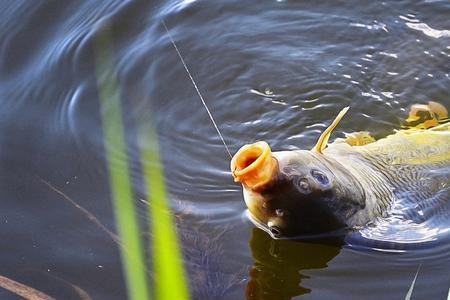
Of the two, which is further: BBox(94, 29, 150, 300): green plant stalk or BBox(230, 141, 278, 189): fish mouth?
BBox(94, 29, 150, 300): green plant stalk

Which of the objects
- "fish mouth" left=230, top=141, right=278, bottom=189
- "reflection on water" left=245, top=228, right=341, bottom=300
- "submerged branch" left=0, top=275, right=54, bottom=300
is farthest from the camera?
"reflection on water" left=245, top=228, right=341, bottom=300

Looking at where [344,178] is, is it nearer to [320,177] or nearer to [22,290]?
[320,177]

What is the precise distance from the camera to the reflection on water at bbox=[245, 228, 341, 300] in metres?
3.91

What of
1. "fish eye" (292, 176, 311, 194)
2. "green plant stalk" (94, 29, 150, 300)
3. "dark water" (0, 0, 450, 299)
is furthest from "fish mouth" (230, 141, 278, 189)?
"dark water" (0, 0, 450, 299)

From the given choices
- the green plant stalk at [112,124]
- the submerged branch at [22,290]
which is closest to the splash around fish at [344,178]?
the green plant stalk at [112,124]

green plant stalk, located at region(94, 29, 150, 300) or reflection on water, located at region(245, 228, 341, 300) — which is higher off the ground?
green plant stalk, located at region(94, 29, 150, 300)

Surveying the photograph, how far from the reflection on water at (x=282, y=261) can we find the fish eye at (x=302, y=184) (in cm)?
52

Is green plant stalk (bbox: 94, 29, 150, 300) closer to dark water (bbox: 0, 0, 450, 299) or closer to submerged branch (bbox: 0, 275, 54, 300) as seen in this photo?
dark water (bbox: 0, 0, 450, 299)

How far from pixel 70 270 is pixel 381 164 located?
172cm

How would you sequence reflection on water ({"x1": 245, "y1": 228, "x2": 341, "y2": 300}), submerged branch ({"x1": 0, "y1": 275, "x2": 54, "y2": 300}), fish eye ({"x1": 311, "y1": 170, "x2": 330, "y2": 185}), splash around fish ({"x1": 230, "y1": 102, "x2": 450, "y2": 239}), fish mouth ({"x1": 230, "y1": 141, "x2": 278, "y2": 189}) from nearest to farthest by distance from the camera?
fish mouth ({"x1": 230, "y1": 141, "x2": 278, "y2": 189})
splash around fish ({"x1": 230, "y1": 102, "x2": 450, "y2": 239})
fish eye ({"x1": 311, "y1": 170, "x2": 330, "y2": 185})
submerged branch ({"x1": 0, "y1": 275, "x2": 54, "y2": 300})
reflection on water ({"x1": 245, "y1": 228, "x2": 341, "y2": 300})

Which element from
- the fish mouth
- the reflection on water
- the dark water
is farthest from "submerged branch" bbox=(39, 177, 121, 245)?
the fish mouth

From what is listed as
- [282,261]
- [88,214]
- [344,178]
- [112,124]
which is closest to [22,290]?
[88,214]

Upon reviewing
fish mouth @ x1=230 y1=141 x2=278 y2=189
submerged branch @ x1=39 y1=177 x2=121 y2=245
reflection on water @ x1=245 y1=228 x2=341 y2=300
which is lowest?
reflection on water @ x1=245 y1=228 x2=341 y2=300

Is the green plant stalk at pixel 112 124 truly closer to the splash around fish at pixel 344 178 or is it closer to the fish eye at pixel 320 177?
the splash around fish at pixel 344 178
